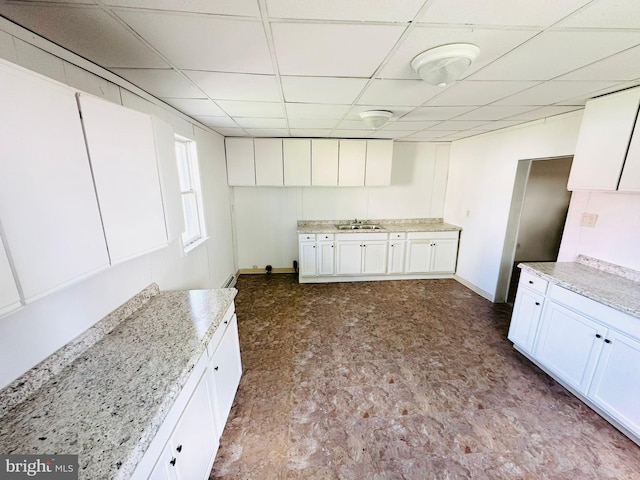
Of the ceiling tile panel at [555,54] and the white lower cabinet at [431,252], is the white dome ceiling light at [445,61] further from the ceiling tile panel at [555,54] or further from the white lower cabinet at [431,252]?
the white lower cabinet at [431,252]

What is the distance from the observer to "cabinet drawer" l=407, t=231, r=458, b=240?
166 inches

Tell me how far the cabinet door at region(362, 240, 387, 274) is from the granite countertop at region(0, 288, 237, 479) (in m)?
3.02

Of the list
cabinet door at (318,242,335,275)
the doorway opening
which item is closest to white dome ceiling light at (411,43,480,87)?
the doorway opening

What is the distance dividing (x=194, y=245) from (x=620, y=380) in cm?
369

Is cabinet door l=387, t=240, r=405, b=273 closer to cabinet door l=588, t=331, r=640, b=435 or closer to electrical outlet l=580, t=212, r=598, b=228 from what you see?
electrical outlet l=580, t=212, r=598, b=228

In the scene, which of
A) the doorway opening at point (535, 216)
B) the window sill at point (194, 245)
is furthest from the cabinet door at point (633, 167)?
the window sill at point (194, 245)

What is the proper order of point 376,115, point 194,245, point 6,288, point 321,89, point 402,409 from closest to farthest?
point 6,288 < point 321,89 < point 402,409 < point 376,115 < point 194,245

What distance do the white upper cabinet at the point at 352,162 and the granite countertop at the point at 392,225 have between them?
2.60ft

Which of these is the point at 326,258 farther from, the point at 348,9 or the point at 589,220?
the point at 348,9

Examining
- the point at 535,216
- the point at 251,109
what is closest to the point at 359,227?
the point at 251,109

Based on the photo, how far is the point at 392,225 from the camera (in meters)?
4.64

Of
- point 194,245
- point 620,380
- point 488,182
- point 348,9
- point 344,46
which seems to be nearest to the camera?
point 348,9

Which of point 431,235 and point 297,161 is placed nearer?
point 297,161

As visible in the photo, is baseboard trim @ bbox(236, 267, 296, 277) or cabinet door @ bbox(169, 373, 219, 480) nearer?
cabinet door @ bbox(169, 373, 219, 480)
